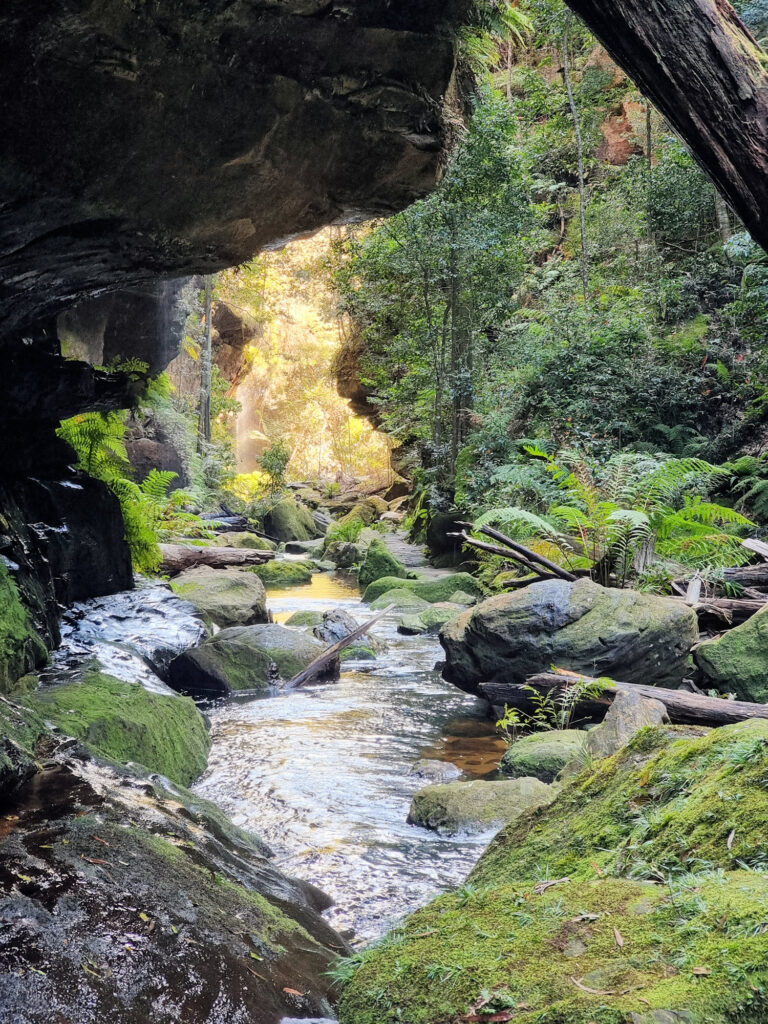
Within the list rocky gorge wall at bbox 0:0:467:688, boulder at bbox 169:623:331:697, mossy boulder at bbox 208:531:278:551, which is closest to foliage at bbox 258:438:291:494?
mossy boulder at bbox 208:531:278:551

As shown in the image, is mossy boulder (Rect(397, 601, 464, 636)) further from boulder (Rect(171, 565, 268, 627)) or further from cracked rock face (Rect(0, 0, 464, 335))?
cracked rock face (Rect(0, 0, 464, 335))

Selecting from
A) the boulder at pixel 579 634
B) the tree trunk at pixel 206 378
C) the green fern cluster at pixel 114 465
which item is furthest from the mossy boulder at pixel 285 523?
the boulder at pixel 579 634

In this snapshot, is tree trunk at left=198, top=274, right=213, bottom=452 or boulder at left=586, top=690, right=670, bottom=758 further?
tree trunk at left=198, top=274, right=213, bottom=452

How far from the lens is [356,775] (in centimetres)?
543

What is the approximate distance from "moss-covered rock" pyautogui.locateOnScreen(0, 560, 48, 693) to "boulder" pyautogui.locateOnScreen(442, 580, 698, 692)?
3859 mm

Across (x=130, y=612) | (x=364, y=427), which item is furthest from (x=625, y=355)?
(x=364, y=427)

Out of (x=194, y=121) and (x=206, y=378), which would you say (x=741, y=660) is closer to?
(x=194, y=121)

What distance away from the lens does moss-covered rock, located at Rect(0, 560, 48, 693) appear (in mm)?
4223

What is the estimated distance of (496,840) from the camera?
3.04m

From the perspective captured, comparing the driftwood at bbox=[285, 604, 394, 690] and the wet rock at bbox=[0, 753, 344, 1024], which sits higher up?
the wet rock at bbox=[0, 753, 344, 1024]

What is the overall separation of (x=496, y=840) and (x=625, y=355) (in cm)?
1164

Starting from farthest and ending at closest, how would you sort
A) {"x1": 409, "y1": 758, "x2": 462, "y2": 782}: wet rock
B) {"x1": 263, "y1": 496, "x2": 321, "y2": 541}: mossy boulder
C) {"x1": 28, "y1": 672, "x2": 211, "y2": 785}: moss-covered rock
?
1. {"x1": 263, "y1": 496, "x2": 321, "y2": 541}: mossy boulder
2. {"x1": 409, "y1": 758, "x2": 462, "y2": 782}: wet rock
3. {"x1": 28, "y1": 672, "x2": 211, "y2": 785}: moss-covered rock

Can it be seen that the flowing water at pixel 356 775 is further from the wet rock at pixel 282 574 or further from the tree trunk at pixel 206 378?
the tree trunk at pixel 206 378

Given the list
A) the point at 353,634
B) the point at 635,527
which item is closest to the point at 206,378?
the point at 353,634
